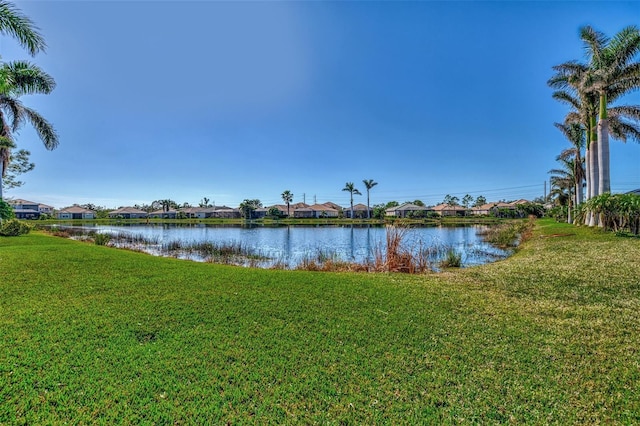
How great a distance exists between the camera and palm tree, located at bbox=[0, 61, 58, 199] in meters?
15.2

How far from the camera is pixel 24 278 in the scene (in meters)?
6.75

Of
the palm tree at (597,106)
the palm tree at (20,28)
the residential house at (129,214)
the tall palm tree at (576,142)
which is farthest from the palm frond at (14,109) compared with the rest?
the residential house at (129,214)

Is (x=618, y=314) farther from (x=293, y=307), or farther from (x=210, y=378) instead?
(x=210, y=378)

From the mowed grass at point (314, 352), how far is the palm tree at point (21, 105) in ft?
45.2

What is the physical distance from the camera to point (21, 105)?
17703mm

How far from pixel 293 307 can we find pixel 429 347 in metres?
2.26

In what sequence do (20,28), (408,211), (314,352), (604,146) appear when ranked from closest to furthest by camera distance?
(314,352) → (20,28) → (604,146) → (408,211)

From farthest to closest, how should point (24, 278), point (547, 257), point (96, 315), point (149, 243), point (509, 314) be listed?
point (149, 243) < point (547, 257) < point (24, 278) < point (509, 314) < point (96, 315)

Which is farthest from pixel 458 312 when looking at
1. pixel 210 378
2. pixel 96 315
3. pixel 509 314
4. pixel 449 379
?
pixel 96 315

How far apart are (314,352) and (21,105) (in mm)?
22923

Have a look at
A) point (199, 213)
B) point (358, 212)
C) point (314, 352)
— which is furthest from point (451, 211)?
point (314, 352)

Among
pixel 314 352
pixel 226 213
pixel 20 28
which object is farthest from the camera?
pixel 226 213

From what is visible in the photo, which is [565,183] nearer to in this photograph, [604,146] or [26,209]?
[604,146]

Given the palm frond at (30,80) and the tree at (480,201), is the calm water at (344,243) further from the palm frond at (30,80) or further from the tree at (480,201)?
the tree at (480,201)
